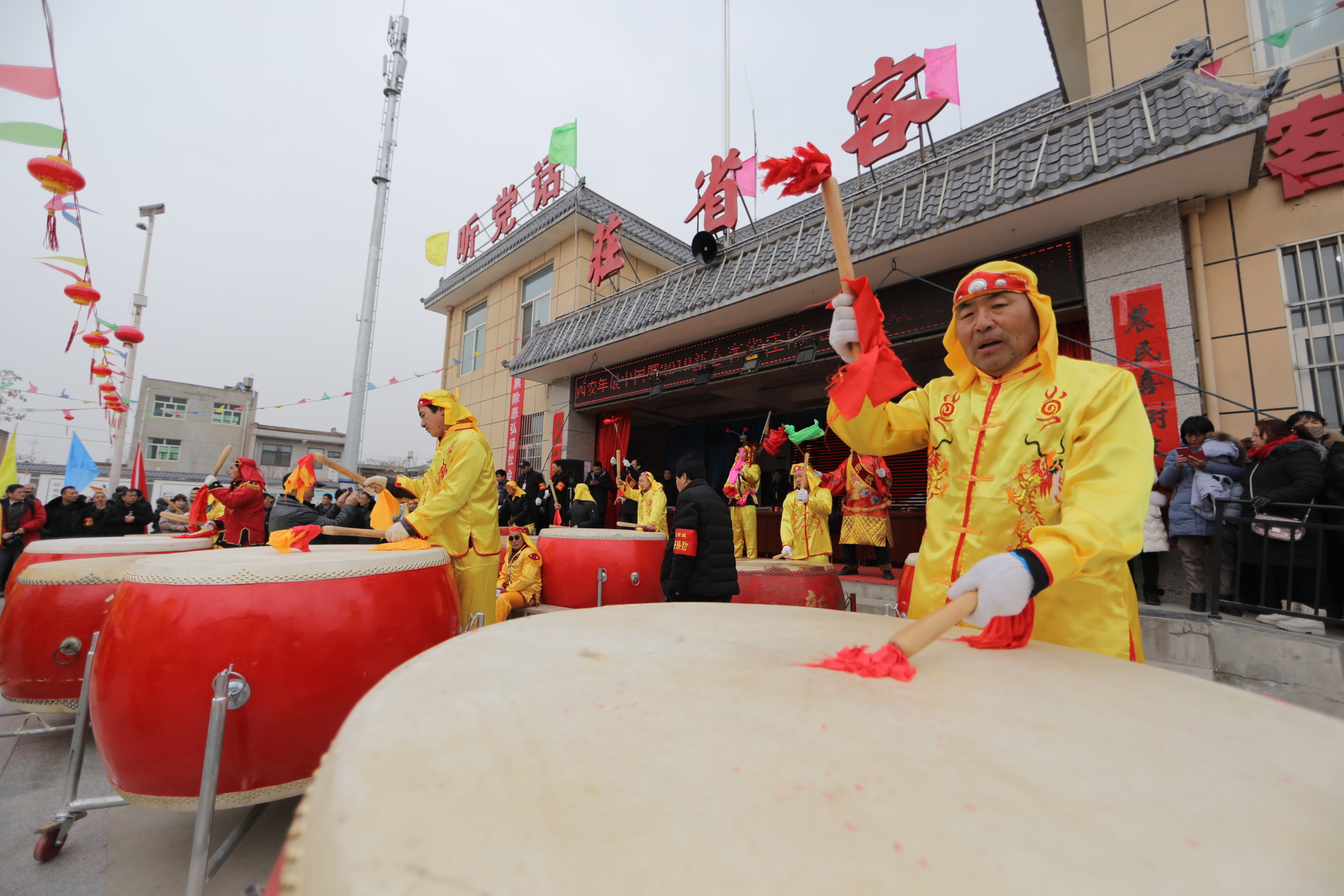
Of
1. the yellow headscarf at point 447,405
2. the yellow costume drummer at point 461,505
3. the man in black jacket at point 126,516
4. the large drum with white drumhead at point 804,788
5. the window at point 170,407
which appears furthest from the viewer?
the window at point 170,407

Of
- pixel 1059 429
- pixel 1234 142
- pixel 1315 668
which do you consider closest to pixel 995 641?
pixel 1059 429

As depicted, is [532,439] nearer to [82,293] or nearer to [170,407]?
[82,293]

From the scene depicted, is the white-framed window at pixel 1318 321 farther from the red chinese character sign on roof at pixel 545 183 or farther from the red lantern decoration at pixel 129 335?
the red lantern decoration at pixel 129 335

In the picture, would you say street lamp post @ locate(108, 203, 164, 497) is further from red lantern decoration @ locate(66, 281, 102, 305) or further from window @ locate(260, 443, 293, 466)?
window @ locate(260, 443, 293, 466)

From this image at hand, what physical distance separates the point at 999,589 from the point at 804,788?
2.22 feet

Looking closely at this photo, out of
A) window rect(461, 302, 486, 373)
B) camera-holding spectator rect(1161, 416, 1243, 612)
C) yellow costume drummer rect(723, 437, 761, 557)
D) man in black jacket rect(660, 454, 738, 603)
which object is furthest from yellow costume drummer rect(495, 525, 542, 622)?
window rect(461, 302, 486, 373)

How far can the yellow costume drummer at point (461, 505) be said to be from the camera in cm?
280

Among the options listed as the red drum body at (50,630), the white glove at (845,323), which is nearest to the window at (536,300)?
the red drum body at (50,630)

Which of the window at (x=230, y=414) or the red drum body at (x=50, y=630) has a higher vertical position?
the window at (x=230, y=414)

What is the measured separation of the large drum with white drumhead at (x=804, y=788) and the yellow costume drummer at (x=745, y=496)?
6.41m

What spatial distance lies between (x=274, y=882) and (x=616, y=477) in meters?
8.55

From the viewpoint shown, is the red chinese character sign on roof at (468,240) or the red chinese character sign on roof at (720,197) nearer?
the red chinese character sign on roof at (720,197)

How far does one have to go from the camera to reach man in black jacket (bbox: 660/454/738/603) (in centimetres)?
322

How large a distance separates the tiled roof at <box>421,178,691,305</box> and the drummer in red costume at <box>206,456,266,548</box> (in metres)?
6.67
